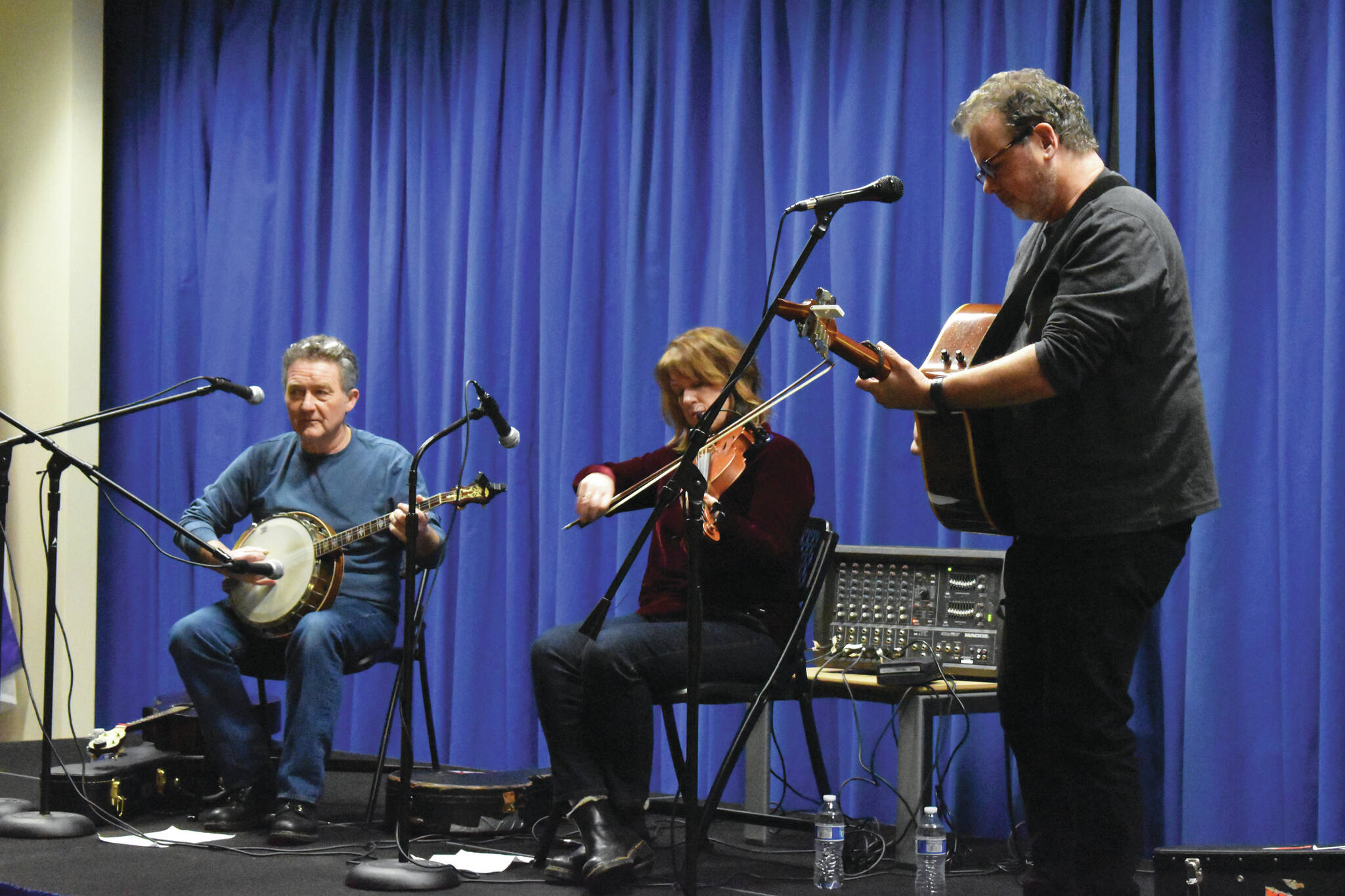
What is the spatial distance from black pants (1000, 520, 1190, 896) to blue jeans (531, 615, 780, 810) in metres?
0.80

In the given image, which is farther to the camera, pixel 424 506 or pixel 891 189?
pixel 424 506

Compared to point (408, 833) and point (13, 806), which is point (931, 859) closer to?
point (408, 833)

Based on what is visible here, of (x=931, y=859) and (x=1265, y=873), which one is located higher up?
(x=1265, y=873)

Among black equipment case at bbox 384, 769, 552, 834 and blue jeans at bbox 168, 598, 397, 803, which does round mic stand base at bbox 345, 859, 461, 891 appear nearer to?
black equipment case at bbox 384, 769, 552, 834

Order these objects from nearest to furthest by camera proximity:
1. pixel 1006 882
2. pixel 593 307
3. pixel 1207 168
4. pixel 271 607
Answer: pixel 1006 882 < pixel 1207 168 < pixel 271 607 < pixel 593 307

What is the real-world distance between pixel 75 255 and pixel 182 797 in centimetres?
234

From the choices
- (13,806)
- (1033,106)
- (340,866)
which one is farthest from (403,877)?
(1033,106)

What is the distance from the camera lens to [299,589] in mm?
3186

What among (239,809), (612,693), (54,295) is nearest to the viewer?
(612,693)

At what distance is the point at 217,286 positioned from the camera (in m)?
4.61

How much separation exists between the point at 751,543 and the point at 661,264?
4.50 feet

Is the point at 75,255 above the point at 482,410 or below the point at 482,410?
above

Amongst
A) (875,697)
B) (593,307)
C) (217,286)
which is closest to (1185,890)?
(875,697)

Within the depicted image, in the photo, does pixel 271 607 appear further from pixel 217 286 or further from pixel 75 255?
pixel 75 255
